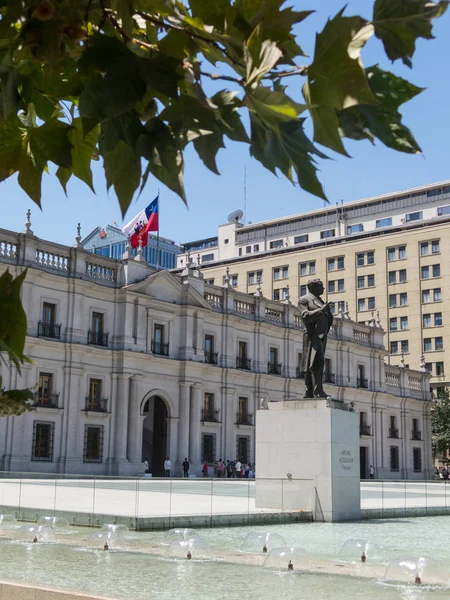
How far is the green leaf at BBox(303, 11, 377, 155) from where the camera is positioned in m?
1.36

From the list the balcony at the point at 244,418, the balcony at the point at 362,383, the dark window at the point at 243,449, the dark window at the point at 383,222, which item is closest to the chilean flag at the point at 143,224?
the balcony at the point at 244,418

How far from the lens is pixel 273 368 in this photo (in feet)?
175

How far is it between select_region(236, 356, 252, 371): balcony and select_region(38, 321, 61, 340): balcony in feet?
45.4

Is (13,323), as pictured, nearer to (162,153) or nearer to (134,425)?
(162,153)

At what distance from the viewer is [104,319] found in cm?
4294

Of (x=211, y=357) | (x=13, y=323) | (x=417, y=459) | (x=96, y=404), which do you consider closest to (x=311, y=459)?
(x=13, y=323)

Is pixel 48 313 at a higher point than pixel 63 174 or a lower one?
higher

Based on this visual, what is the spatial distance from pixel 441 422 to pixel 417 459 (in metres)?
6.80

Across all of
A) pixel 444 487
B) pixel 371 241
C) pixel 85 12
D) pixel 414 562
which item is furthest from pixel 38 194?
pixel 371 241

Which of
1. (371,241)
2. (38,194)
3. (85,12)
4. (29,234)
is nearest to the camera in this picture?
(85,12)

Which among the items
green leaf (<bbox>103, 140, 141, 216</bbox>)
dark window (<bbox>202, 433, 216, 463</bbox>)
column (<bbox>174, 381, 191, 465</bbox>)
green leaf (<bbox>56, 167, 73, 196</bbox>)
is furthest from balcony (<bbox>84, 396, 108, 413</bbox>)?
green leaf (<bbox>103, 140, 141, 216</bbox>)

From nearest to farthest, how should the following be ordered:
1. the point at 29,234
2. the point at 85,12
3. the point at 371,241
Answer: the point at 85,12, the point at 29,234, the point at 371,241

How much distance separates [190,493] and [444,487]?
899 centimetres

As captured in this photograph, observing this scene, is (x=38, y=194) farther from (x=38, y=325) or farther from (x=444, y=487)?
(x=38, y=325)
